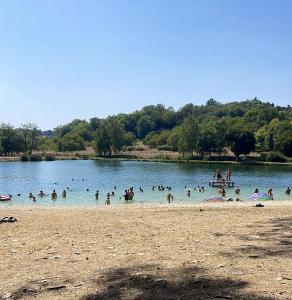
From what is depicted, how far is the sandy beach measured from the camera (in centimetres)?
771

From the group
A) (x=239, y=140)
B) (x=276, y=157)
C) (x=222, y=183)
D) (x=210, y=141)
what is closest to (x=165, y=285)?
(x=222, y=183)

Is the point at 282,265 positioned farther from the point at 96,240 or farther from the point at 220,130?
the point at 220,130

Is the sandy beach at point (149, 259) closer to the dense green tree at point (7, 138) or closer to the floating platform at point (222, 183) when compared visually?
the floating platform at point (222, 183)

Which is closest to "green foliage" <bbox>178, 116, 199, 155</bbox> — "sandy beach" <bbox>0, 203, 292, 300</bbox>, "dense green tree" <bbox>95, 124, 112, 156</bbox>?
"dense green tree" <bbox>95, 124, 112, 156</bbox>

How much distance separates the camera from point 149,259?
32.3 ft

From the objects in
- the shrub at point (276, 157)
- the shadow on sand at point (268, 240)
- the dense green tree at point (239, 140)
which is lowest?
the shadow on sand at point (268, 240)

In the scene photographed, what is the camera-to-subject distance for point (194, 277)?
8344mm

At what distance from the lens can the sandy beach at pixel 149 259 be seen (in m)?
7.71

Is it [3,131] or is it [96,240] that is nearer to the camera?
[96,240]

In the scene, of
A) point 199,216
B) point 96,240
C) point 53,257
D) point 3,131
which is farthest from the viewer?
point 3,131

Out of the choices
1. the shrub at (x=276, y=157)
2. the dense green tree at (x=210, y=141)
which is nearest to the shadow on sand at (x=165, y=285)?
the shrub at (x=276, y=157)

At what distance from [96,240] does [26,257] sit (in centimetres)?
239

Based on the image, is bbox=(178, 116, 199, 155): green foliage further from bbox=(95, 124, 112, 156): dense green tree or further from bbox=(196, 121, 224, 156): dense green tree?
bbox=(95, 124, 112, 156): dense green tree

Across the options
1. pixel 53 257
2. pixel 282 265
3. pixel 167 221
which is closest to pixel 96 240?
pixel 53 257
